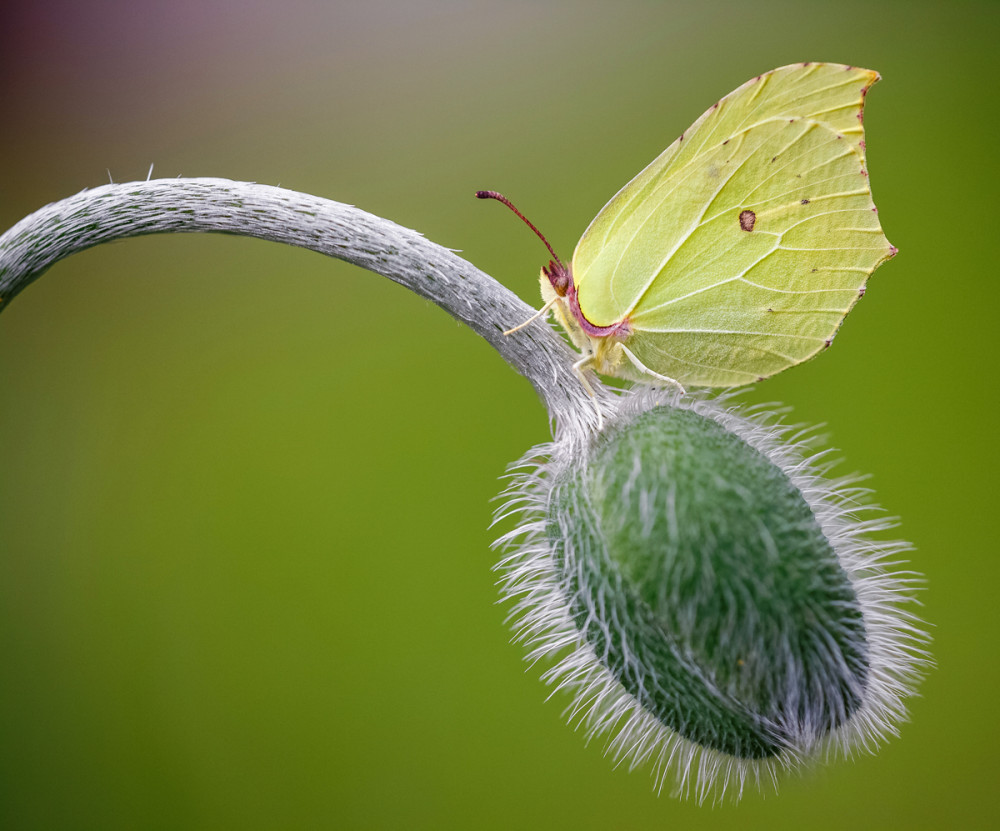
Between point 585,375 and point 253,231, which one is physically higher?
point 585,375

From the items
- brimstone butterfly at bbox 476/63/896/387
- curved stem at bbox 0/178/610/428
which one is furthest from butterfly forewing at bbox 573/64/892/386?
curved stem at bbox 0/178/610/428

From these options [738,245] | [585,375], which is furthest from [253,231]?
[738,245]

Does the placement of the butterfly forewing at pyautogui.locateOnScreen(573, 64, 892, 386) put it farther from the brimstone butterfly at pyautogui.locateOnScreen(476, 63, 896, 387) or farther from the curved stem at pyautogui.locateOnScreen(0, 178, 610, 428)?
the curved stem at pyautogui.locateOnScreen(0, 178, 610, 428)

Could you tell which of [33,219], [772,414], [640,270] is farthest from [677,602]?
[33,219]

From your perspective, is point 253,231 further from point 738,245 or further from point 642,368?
point 738,245

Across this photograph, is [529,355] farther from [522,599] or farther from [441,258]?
[522,599]
